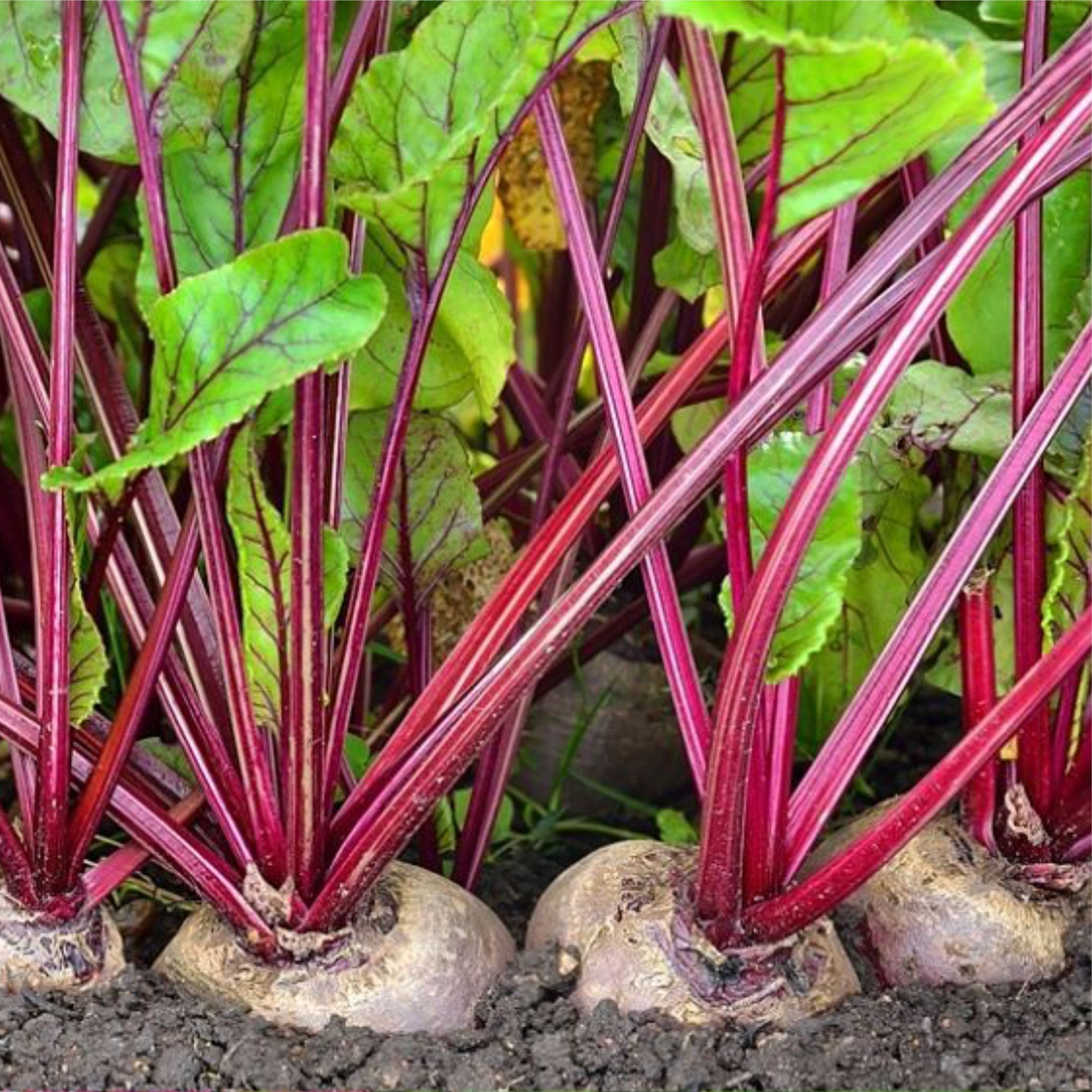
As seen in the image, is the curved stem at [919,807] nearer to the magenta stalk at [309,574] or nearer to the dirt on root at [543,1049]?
the dirt on root at [543,1049]

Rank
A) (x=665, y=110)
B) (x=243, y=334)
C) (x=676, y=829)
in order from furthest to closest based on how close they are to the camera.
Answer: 1. (x=676, y=829)
2. (x=665, y=110)
3. (x=243, y=334)

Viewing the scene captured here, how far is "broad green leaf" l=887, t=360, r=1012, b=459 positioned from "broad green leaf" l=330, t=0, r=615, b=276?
31 cm

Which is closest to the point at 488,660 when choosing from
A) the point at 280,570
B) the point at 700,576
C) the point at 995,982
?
the point at 280,570

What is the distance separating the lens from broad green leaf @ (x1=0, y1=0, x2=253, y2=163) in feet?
2.90

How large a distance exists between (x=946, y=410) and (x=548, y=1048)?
Answer: 45 centimetres

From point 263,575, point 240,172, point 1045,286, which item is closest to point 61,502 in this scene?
point 263,575

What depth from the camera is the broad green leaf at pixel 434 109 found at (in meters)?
0.80

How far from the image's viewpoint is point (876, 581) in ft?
3.62

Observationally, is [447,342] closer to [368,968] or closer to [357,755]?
[357,755]

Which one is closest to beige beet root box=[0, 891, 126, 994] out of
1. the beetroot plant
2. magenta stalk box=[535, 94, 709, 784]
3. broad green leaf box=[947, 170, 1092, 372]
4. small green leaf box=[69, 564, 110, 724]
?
the beetroot plant

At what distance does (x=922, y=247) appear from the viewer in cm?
105

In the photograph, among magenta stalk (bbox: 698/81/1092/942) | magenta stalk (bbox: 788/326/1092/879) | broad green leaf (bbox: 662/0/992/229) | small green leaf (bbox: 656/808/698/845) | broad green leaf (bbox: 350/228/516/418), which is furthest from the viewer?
small green leaf (bbox: 656/808/698/845)

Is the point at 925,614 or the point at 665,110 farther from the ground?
the point at 665,110

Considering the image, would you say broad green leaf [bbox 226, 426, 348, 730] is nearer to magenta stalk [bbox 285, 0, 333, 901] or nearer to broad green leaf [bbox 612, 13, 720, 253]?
magenta stalk [bbox 285, 0, 333, 901]
